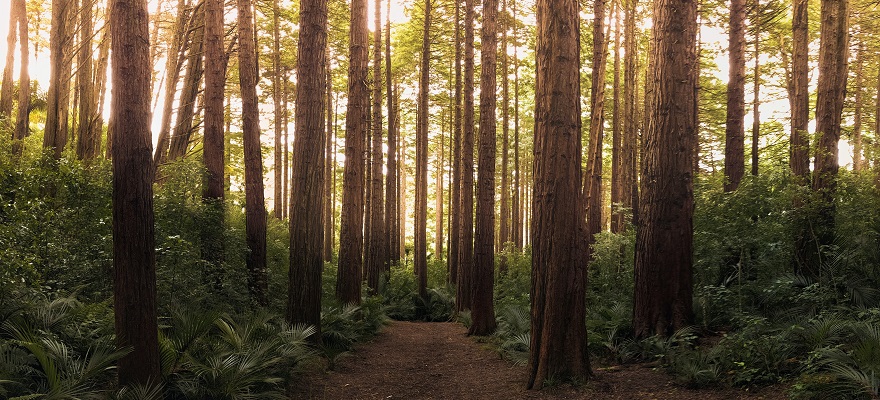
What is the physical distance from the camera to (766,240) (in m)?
9.12

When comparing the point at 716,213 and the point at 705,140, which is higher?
the point at 705,140

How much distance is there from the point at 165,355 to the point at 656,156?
7.24 meters

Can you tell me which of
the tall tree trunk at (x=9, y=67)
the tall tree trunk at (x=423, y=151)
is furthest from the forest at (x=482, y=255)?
the tall tree trunk at (x=423, y=151)

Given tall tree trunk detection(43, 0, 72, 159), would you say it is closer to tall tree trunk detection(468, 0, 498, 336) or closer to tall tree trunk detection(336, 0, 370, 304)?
tall tree trunk detection(336, 0, 370, 304)

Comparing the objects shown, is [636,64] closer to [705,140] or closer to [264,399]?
[705,140]

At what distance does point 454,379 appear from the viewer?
9.34 m

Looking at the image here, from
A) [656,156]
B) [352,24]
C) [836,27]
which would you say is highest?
[352,24]

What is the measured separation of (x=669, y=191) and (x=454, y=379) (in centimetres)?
461

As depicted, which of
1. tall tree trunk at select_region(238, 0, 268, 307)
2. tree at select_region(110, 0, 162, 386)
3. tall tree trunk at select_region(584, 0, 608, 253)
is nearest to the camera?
tree at select_region(110, 0, 162, 386)

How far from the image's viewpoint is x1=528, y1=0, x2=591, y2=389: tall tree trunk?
292 inches

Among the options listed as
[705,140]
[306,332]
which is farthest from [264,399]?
[705,140]

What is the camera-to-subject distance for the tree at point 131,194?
557 cm

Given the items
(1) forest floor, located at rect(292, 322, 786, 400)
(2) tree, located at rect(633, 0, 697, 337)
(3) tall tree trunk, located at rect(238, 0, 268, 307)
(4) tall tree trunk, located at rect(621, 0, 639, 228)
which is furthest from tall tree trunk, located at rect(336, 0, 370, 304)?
(4) tall tree trunk, located at rect(621, 0, 639, 228)

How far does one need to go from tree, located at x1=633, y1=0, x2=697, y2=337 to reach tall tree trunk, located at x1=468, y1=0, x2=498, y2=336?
517 cm
